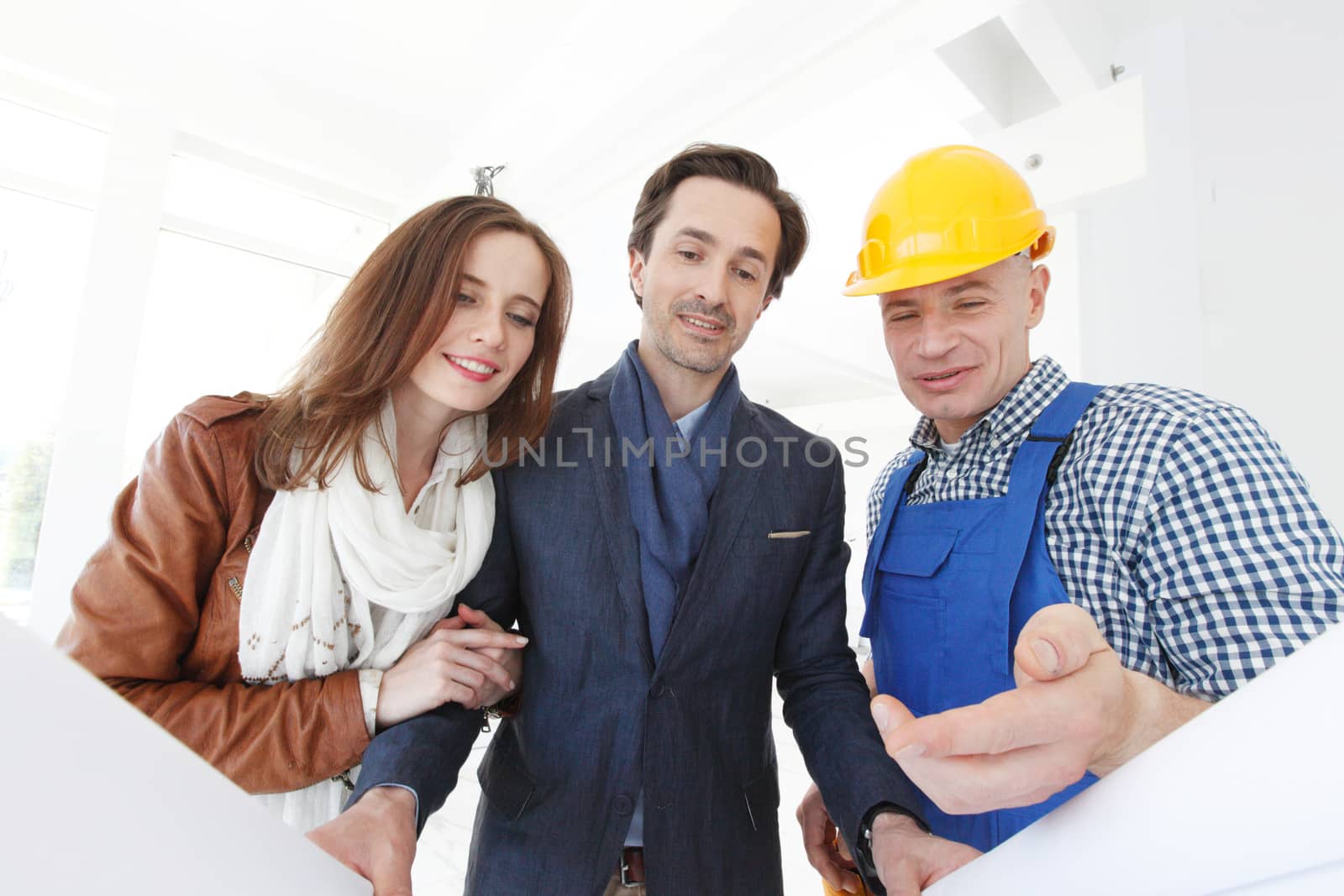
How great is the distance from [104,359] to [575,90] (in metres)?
3.90

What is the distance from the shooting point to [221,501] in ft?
3.73

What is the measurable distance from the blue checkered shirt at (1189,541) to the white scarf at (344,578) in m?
1.13

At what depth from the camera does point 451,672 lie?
1120 mm

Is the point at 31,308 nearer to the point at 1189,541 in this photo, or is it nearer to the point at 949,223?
the point at 949,223

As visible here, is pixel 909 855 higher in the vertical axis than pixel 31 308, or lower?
lower

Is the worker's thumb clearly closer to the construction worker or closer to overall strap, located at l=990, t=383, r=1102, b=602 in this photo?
the construction worker

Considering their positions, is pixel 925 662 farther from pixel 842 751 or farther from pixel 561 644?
pixel 561 644

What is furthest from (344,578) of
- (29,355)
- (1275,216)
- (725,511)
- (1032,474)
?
(29,355)

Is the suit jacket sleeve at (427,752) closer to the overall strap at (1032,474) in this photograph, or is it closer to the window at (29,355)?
the overall strap at (1032,474)

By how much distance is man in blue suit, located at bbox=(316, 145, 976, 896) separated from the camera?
1219mm

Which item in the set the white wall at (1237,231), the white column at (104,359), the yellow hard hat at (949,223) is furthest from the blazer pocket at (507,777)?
the white column at (104,359)

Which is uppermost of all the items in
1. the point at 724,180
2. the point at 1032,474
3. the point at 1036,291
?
the point at 724,180

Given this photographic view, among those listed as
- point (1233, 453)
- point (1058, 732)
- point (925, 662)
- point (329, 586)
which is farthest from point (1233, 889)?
point (329, 586)

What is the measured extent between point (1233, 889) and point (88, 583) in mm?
1440
